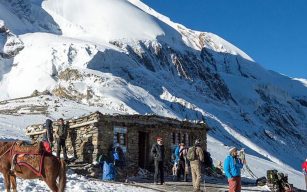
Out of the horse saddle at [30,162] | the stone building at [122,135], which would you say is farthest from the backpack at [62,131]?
the horse saddle at [30,162]

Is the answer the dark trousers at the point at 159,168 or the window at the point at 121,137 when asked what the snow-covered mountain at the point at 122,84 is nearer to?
the window at the point at 121,137

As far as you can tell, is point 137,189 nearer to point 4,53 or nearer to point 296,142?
point 4,53

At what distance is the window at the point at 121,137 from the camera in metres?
28.1

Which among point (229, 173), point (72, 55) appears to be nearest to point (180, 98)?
point (72, 55)

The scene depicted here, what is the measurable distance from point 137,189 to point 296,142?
159321 mm

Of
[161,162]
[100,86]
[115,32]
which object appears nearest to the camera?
[161,162]

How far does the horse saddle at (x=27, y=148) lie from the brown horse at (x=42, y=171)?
155 millimetres

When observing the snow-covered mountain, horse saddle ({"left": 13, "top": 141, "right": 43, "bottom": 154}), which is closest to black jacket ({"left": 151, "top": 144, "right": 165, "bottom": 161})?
horse saddle ({"left": 13, "top": 141, "right": 43, "bottom": 154})

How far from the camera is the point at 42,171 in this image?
525 inches

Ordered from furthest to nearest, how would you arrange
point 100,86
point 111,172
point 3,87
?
1. point 3,87
2. point 100,86
3. point 111,172

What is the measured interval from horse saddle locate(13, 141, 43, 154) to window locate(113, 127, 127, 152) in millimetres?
14116

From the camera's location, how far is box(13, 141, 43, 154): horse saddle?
535 inches

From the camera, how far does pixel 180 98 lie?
13325 cm

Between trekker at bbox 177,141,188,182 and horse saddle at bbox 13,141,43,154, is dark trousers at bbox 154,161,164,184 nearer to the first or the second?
trekker at bbox 177,141,188,182
